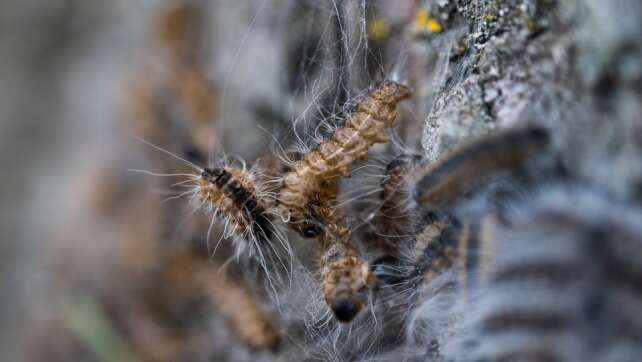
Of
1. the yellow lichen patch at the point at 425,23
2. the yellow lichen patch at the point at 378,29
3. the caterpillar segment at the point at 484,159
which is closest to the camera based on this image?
the caterpillar segment at the point at 484,159

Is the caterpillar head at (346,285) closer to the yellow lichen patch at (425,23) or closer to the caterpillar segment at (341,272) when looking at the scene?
the caterpillar segment at (341,272)

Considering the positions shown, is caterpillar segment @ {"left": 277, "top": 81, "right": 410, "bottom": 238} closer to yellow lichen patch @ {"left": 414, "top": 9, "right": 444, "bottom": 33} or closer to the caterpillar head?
the caterpillar head

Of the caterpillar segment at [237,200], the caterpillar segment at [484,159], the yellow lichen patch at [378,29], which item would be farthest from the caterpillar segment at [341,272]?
the yellow lichen patch at [378,29]

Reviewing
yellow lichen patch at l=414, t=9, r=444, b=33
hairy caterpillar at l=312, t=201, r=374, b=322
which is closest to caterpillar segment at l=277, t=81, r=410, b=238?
hairy caterpillar at l=312, t=201, r=374, b=322

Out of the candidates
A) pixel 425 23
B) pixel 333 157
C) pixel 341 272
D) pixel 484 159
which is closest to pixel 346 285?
pixel 341 272

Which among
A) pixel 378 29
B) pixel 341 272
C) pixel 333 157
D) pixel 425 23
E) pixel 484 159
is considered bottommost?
pixel 484 159

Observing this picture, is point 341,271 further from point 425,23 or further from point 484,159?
point 425,23
